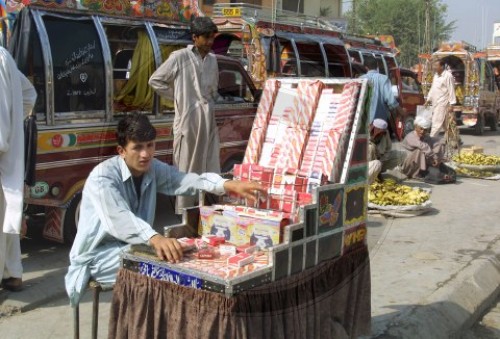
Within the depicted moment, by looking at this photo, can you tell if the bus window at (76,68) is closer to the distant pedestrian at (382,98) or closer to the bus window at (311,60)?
the distant pedestrian at (382,98)

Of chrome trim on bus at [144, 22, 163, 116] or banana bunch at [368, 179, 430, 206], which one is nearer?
chrome trim on bus at [144, 22, 163, 116]

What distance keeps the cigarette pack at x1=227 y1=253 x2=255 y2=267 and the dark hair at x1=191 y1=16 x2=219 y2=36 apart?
275 cm

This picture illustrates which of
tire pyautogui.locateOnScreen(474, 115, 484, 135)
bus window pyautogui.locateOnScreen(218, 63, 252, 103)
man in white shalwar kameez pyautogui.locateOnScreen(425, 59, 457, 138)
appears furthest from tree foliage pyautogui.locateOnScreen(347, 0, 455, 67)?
bus window pyautogui.locateOnScreen(218, 63, 252, 103)

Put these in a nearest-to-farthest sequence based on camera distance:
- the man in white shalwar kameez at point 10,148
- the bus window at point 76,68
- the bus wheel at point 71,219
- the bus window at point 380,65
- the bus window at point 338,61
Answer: the man in white shalwar kameez at point 10,148 → the bus window at point 76,68 → the bus wheel at point 71,219 → the bus window at point 338,61 → the bus window at point 380,65

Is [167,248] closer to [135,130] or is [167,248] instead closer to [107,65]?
[135,130]

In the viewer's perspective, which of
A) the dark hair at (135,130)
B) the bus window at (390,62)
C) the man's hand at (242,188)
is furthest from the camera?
the bus window at (390,62)

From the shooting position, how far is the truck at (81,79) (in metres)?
5.10

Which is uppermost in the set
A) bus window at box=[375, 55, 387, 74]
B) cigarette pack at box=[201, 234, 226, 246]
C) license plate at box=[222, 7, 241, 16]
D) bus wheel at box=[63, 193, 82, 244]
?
license plate at box=[222, 7, 241, 16]

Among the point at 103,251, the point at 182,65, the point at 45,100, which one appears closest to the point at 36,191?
the point at 45,100

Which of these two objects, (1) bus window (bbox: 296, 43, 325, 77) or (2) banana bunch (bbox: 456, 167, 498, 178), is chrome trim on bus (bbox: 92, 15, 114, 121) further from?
(2) banana bunch (bbox: 456, 167, 498, 178)

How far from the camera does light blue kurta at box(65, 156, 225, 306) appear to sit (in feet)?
8.96

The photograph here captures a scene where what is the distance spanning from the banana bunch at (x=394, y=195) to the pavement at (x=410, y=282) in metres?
0.23

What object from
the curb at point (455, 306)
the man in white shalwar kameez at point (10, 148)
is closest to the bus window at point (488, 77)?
the curb at point (455, 306)

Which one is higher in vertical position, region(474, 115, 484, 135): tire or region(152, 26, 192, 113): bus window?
region(152, 26, 192, 113): bus window
